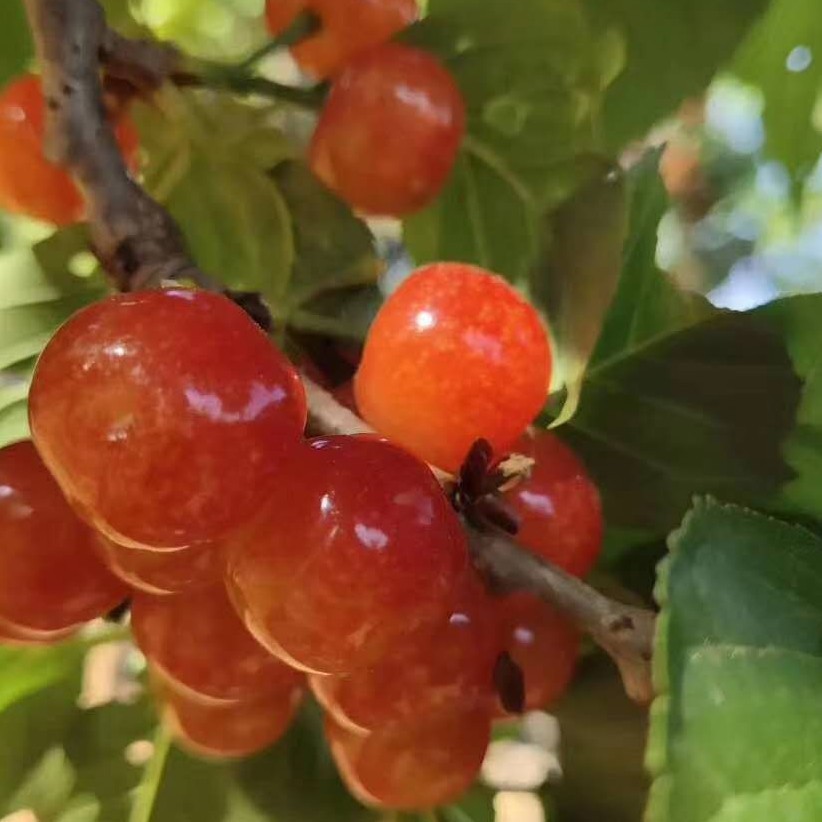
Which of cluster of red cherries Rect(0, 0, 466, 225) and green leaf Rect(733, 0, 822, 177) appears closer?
cluster of red cherries Rect(0, 0, 466, 225)

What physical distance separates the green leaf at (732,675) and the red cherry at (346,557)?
0.04 metres

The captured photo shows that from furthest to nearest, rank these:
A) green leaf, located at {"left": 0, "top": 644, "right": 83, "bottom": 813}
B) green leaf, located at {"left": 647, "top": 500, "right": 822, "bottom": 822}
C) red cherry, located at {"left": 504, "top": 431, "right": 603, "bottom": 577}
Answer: green leaf, located at {"left": 0, "top": 644, "right": 83, "bottom": 813} < red cherry, located at {"left": 504, "top": 431, "right": 603, "bottom": 577} < green leaf, located at {"left": 647, "top": 500, "right": 822, "bottom": 822}

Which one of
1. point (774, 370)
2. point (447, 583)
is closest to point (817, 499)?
point (774, 370)

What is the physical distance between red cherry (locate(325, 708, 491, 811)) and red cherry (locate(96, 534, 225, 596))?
59 millimetres

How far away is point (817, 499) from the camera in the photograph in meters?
0.33

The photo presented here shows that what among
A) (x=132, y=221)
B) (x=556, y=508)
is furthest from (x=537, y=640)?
(x=132, y=221)

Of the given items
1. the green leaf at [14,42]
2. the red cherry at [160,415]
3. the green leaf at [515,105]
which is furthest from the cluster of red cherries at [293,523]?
the green leaf at [14,42]

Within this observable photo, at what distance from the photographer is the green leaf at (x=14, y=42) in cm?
43

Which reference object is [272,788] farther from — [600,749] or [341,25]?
[341,25]

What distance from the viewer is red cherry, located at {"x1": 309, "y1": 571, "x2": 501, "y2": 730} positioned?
267mm

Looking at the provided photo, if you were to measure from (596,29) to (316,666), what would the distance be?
26 centimetres

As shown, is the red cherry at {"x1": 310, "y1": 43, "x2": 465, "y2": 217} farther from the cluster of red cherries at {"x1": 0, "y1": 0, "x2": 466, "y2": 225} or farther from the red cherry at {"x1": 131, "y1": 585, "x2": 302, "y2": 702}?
the red cherry at {"x1": 131, "y1": 585, "x2": 302, "y2": 702}

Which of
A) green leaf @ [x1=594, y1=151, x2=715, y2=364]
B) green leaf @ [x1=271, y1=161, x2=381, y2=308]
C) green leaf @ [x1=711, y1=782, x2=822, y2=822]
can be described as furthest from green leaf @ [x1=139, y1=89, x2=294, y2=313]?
green leaf @ [x1=711, y1=782, x2=822, y2=822]

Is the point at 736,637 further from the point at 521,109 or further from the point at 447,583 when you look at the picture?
the point at 521,109
